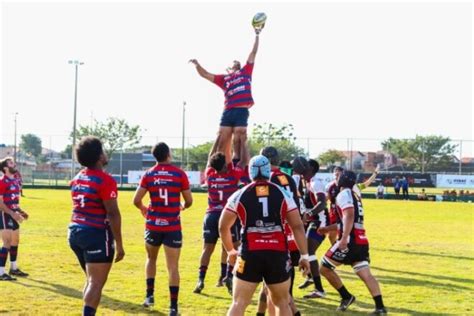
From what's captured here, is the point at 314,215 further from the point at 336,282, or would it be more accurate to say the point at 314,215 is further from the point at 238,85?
the point at 238,85

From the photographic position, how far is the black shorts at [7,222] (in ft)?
44.9

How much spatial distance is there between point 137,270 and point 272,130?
93940 mm

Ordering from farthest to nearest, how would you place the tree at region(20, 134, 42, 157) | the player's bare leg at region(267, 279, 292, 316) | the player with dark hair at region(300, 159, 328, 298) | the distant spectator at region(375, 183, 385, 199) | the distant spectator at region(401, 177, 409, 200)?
1. the tree at region(20, 134, 42, 157)
2. the distant spectator at region(375, 183, 385, 199)
3. the distant spectator at region(401, 177, 409, 200)
4. the player with dark hair at region(300, 159, 328, 298)
5. the player's bare leg at region(267, 279, 292, 316)

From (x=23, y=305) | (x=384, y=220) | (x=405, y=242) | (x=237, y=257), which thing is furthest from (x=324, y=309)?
(x=384, y=220)

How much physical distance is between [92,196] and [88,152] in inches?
20.2

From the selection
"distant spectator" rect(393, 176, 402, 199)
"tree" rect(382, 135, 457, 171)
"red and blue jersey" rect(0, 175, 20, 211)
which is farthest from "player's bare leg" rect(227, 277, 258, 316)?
"tree" rect(382, 135, 457, 171)

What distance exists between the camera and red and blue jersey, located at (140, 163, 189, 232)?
10336mm

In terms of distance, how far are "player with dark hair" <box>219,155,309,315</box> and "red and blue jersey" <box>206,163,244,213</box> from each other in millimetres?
4731

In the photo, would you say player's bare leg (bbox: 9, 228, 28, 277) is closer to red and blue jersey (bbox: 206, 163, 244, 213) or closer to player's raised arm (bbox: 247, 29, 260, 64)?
red and blue jersey (bbox: 206, 163, 244, 213)

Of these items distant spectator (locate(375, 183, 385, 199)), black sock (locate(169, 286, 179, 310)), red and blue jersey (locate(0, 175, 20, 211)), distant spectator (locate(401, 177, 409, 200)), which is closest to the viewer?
black sock (locate(169, 286, 179, 310))

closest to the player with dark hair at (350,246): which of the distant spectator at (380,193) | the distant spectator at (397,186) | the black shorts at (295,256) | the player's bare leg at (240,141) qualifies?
the black shorts at (295,256)

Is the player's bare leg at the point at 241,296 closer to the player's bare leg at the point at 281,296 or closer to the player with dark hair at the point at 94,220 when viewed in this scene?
the player's bare leg at the point at 281,296

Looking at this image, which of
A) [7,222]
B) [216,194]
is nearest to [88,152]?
[216,194]

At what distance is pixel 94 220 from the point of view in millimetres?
8086
